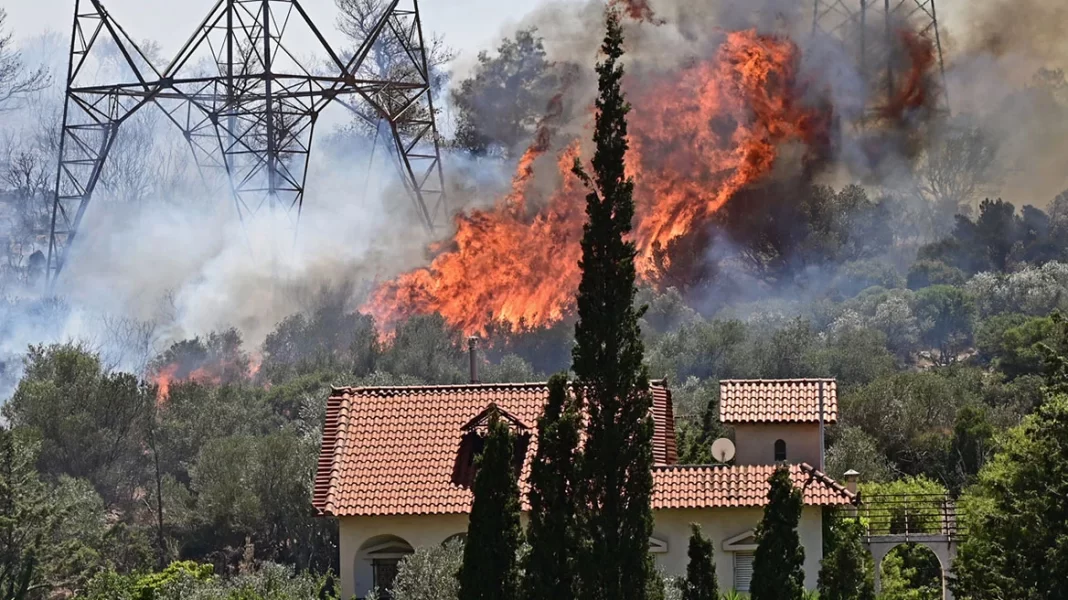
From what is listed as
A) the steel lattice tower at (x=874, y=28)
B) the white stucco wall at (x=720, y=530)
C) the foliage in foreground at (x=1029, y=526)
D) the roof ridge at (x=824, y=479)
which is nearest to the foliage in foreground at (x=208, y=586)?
the white stucco wall at (x=720, y=530)

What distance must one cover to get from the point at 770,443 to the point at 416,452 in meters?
6.91

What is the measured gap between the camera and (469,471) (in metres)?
A: 40.3

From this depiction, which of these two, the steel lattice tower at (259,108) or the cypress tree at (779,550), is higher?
the steel lattice tower at (259,108)

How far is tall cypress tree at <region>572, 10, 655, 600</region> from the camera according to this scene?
1123 inches

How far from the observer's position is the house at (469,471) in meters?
38.4

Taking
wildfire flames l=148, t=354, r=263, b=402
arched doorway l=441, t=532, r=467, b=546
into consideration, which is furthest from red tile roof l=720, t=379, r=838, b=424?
wildfire flames l=148, t=354, r=263, b=402

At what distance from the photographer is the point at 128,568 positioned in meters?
50.2

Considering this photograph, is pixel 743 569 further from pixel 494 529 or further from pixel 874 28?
pixel 874 28

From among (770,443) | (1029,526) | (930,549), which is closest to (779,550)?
(1029,526)

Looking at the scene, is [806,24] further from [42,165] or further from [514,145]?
[42,165]

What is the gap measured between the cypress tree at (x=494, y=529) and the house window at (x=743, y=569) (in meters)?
9.87

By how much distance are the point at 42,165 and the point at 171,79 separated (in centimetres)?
2428

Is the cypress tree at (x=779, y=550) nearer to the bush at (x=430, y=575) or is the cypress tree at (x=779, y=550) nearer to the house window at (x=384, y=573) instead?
the bush at (x=430, y=575)

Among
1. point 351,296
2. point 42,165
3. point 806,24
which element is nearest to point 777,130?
point 806,24
